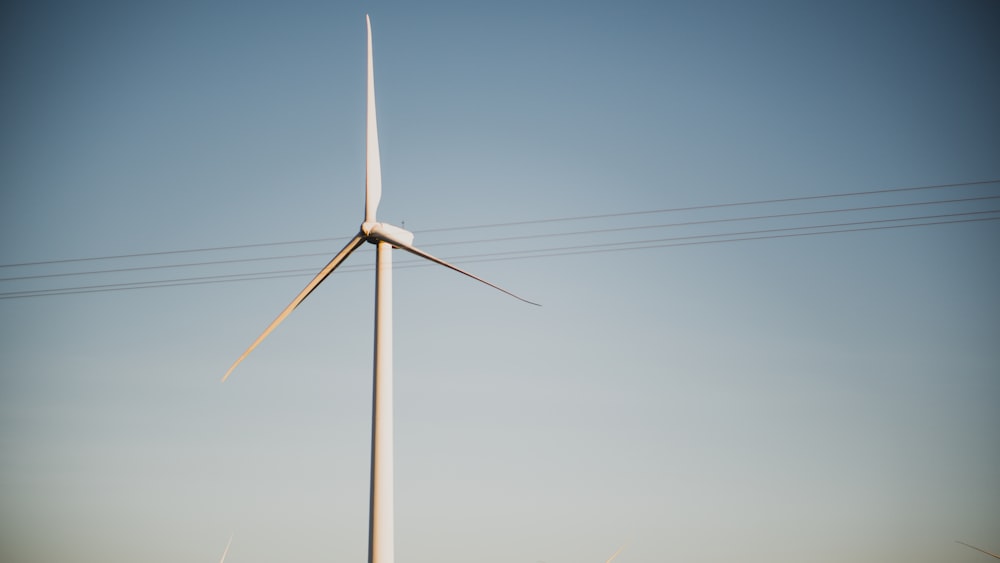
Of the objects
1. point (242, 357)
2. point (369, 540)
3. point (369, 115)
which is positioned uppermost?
point (369, 115)

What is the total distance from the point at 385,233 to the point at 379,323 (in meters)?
4.48

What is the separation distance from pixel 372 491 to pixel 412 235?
39.7 feet

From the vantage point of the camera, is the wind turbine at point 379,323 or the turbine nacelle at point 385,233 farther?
the turbine nacelle at point 385,233

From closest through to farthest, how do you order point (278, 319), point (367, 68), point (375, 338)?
point (375, 338)
point (278, 319)
point (367, 68)

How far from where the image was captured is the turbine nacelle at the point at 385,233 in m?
42.1

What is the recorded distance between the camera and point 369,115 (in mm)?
45688

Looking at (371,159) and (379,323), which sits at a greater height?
(371,159)

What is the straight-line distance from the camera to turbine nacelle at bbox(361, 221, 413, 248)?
42062mm

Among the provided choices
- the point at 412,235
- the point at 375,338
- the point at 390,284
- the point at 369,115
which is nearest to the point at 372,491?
the point at 375,338

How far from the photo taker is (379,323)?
131 ft

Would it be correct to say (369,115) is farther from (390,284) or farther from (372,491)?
(372,491)

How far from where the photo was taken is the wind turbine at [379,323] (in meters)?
37.4

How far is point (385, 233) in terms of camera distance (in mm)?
42031

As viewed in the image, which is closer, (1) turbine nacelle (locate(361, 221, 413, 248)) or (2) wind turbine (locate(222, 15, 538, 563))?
(2) wind turbine (locate(222, 15, 538, 563))
